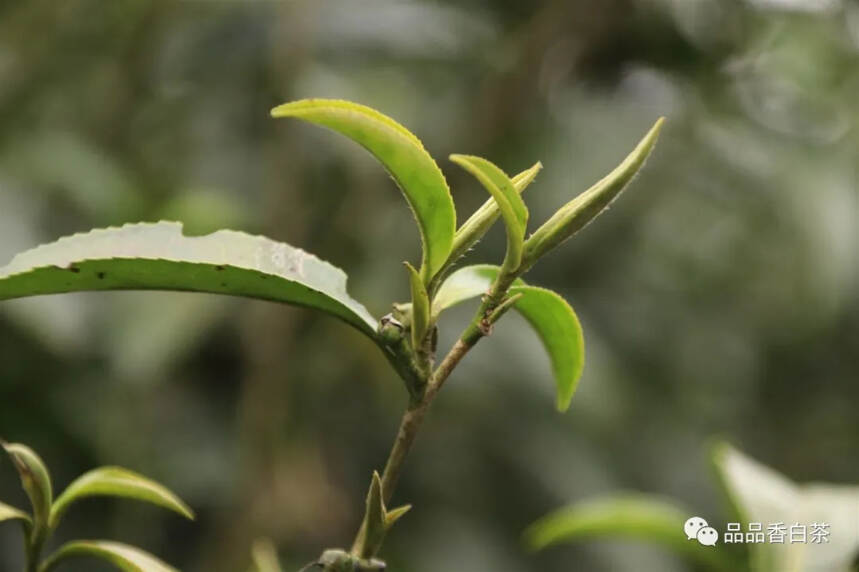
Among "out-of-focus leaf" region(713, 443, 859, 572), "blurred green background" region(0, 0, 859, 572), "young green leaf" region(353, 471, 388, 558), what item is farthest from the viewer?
"blurred green background" region(0, 0, 859, 572)

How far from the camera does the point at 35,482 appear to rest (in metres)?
0.27

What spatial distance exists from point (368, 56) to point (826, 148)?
18.5 inches

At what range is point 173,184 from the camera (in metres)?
0.96

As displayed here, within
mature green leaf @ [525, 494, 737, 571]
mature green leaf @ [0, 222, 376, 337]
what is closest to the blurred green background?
mature green leaf @ [525, 494, 737, 571]

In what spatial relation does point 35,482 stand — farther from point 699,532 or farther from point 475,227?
point 699,532

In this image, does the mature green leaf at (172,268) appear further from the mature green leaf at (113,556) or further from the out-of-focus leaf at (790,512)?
the out-of-focus leaf at (790,512)

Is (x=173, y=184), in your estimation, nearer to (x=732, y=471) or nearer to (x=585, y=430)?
(x=585, y=430)

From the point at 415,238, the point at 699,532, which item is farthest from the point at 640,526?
the point at 415,238

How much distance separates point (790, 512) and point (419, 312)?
0.82 feet

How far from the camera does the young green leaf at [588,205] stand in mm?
232

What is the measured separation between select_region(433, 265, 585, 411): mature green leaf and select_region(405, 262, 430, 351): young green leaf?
0.02 metres

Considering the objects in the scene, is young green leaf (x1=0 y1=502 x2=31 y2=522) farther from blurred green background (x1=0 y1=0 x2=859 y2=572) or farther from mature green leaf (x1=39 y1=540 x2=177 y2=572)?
blurred green background (x1=0 y1=0 x2=859 y2=572)

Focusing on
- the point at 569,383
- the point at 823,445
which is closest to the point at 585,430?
the point at 823,445

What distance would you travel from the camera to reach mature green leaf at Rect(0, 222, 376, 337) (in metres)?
0.25
